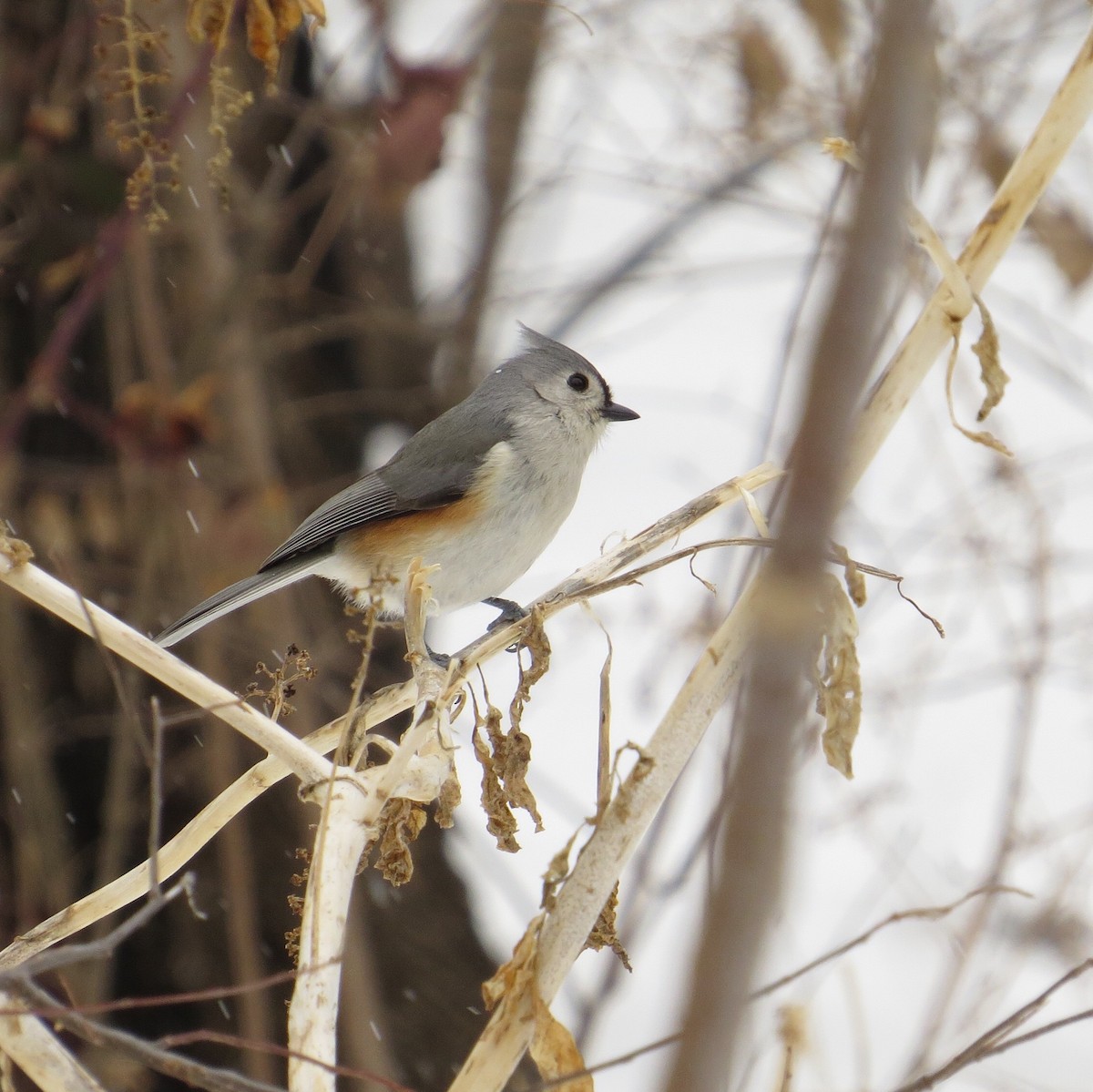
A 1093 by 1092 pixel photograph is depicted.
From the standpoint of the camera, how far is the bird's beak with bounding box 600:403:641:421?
10.8ft

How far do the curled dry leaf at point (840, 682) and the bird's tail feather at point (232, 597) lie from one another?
62.7 inches

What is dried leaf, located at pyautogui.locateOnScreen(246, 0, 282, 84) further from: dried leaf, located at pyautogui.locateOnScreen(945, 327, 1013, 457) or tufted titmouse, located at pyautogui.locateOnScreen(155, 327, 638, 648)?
tufted titmouse, located at pyautogui.locateOnScreen(155, 327, 638, 648)

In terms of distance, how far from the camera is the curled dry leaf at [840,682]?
1.40 m

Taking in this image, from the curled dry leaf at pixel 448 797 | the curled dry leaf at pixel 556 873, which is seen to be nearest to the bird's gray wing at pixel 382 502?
the curled dry leaf at pixel 448 797

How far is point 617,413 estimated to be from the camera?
329 centimetres

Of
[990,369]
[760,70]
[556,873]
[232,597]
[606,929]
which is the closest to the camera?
[556,873]

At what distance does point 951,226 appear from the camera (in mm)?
3697

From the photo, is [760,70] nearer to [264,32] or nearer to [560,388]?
[560,388]

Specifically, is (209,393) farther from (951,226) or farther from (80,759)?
(951,226)

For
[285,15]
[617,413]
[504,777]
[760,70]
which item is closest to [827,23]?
[760,70]

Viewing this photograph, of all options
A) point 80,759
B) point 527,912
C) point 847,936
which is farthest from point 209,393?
point 847,936

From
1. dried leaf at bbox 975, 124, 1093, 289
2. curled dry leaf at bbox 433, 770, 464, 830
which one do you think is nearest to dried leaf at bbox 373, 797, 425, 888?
curled dry leaf at bbox 433, 770, 464, 830

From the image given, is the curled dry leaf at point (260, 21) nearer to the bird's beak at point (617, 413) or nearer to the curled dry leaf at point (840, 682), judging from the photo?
the curled dry leaf at point (840, 682)

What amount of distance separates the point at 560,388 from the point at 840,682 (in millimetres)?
1988
